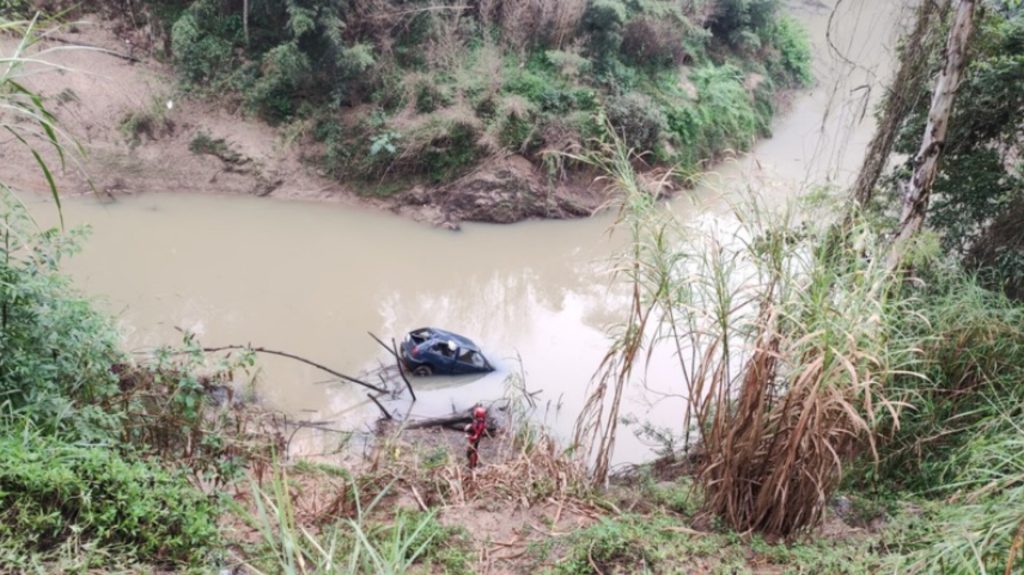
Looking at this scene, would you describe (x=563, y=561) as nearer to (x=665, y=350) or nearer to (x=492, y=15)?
(x=665, y=350)

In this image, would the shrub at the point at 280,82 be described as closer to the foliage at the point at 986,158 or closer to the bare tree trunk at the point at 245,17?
the bare tree trunk at the point at 245,17

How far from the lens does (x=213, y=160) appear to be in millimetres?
10945

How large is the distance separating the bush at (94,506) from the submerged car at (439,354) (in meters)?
4.45

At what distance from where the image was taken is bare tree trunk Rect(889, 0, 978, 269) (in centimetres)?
374

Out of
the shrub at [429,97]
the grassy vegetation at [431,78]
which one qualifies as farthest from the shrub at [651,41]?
the shrub at [429,97]

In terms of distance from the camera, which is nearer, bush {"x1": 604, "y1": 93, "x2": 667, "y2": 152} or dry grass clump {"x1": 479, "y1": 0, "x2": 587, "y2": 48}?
bush {"x1": 604, "y1": 93, "x2": 667, "y2": 152}

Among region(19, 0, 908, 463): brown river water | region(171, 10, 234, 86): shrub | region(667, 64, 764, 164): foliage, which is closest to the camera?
region(19, 0, 908, 463): brown river water

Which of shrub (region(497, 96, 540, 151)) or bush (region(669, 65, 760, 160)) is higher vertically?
bush (region(669, 65, 760, 160))

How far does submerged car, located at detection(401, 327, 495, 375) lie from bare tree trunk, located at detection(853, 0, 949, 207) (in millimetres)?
3840

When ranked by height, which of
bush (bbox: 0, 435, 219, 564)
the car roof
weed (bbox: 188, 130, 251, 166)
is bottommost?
the car roof

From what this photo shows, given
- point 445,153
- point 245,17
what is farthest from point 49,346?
point 245,17

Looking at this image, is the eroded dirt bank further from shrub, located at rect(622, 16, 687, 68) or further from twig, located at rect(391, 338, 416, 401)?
twig, located at rect(391, 338, 416, 401)

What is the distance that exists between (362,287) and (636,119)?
5560 millimetres

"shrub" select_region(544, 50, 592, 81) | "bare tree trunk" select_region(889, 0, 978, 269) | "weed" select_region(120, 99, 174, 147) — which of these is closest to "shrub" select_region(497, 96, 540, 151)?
"shrub" select_region(544, 50, 592, 81)
